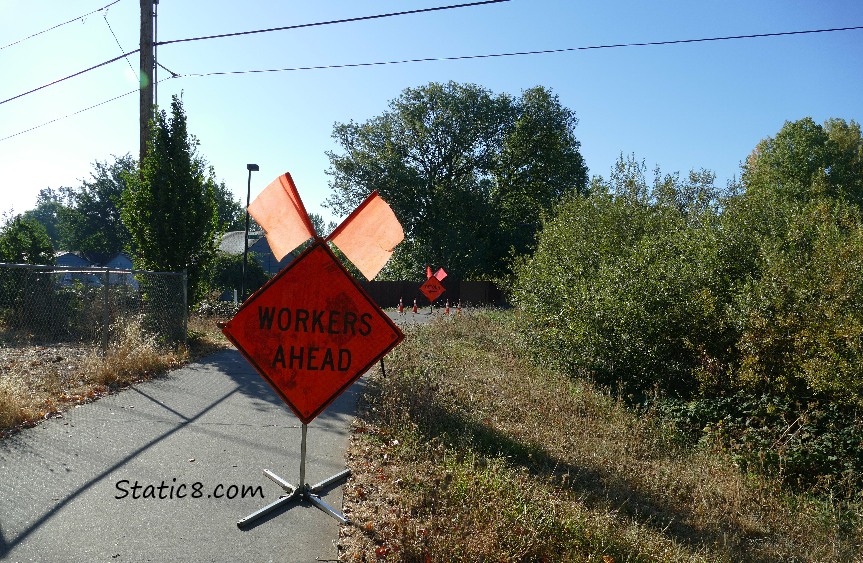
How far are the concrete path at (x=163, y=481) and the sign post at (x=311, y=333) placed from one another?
51 centimetres

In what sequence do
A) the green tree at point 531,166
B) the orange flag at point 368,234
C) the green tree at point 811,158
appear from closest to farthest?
the orange flag at point 368,234 → the green tree at point 811,158 → the green tree at point 531,166

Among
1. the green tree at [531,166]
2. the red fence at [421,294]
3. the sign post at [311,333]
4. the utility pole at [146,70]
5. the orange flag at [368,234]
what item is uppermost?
the green tree at [531,166]

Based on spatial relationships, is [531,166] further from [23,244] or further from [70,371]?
[70,371]

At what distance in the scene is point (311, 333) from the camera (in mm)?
4898

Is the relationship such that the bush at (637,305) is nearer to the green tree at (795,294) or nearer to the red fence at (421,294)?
the green tree at (795,294)

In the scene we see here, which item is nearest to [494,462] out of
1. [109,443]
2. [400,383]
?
[400,383]

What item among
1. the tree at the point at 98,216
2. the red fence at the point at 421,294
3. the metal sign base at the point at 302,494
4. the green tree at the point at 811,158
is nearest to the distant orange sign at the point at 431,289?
the red fence at the point at 421,294

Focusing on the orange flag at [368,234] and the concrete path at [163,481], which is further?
the orange flag at [368,234]

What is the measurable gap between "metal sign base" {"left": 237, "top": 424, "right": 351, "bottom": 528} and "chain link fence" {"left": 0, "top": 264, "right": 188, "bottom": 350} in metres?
6.59

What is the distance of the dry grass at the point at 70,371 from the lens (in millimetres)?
6859

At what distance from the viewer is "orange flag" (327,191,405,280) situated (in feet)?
16.1

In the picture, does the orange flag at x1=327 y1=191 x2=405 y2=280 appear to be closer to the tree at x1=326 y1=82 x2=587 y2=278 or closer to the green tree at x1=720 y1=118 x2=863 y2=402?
the green tree at x1=720 y1=118 x2=863 y2=402

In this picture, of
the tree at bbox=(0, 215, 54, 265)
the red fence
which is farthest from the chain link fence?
the red fence

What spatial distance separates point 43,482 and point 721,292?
10.1 meters
